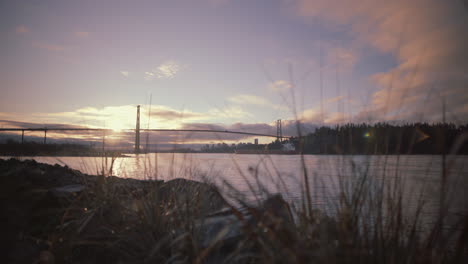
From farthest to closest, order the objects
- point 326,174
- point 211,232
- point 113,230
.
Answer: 1. point 326,174
2. point 113,230
3. point 211,232

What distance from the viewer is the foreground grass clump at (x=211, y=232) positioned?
1.21 m

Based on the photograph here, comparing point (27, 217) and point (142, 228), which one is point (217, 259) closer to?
point (142, 228)

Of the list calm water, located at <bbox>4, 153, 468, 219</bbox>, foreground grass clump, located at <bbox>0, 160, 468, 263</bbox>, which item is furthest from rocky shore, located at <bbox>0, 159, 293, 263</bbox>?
calm water, located at <bbox>4, 153, 468, 219</bbox>

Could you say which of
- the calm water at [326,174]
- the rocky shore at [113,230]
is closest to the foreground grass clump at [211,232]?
the rocky shore at [113,230]

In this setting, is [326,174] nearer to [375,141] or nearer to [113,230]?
[375,141]

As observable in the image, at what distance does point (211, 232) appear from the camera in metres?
1.81

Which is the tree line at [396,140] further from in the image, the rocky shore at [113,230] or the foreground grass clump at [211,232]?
the rocky shore at [113,230]

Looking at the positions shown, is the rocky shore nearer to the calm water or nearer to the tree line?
the calm water

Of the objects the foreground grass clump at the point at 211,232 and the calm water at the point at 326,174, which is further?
the calm water at the point at 326,174

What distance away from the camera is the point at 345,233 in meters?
1.02

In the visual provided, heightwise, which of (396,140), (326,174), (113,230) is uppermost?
(396,140)

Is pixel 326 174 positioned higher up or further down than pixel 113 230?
higher up

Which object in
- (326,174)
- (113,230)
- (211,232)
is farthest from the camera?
(326,174)

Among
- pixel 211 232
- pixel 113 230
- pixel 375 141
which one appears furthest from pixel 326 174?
pixel 113 230
